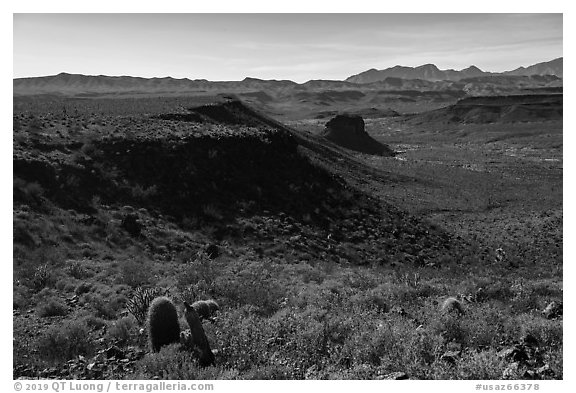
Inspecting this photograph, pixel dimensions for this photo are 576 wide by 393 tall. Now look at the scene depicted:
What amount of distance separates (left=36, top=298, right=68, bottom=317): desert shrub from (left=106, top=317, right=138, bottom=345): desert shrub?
1899 millimetres

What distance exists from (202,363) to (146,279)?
566cm

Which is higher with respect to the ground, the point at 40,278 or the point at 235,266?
the point at 40,278

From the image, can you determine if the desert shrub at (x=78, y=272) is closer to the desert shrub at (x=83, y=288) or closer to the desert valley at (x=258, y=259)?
the desert valley at (x=258, y=259)

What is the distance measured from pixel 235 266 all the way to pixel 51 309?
5.77 m

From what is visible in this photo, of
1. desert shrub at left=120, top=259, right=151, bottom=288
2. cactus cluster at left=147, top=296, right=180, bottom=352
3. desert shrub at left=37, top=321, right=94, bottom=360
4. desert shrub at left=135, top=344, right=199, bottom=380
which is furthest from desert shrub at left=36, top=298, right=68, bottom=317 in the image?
desert shrub at left=135, top=344, right=199, bottom=380

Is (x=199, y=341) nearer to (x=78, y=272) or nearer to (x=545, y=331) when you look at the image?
(x=545, y=331)

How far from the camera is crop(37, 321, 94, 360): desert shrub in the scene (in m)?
7.08

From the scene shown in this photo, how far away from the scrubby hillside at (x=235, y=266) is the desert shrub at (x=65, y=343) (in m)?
0.03

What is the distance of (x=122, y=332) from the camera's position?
7871 millimetres

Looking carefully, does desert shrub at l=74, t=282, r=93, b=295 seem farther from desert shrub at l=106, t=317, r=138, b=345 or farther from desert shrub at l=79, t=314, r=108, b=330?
desert shrub at l=106, t=317, r=138, b=345

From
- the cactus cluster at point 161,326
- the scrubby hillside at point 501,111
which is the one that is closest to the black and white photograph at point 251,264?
the cactus cluster at point 161,326

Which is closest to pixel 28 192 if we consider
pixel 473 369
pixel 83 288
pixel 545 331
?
pixel 83 288

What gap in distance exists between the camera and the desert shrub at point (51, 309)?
9.32 meters

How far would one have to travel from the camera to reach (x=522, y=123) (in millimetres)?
110250
